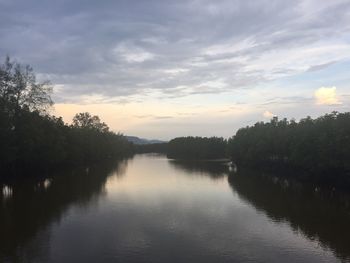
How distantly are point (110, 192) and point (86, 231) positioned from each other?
24.6 metres

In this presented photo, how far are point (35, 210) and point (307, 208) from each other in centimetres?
2739

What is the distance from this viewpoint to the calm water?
92.8 feet

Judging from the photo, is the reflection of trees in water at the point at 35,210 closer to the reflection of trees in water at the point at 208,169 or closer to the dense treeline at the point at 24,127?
the dense treeline at the point at 24,127

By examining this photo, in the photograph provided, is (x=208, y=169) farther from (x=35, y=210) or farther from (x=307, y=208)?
(x=35, y=210)

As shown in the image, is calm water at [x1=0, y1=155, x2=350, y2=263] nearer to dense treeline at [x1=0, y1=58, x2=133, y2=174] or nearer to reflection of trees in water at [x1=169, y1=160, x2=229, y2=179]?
dense treeline at [x1=0, y1=58, x2=133, y2=174]

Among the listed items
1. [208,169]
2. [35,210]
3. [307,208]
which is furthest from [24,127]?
[208,169]

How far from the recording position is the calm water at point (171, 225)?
2828cm

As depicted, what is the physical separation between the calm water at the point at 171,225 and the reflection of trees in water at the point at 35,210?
0.08 m

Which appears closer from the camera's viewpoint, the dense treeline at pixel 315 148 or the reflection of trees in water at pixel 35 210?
the reflection of trees in water at pixel 35 210

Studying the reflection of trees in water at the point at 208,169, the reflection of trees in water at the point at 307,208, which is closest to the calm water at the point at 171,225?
the reflection of trees in water at the point at 307,208

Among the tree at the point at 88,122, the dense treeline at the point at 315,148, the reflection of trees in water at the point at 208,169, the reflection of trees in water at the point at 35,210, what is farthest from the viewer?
the tree at the point at 88,122

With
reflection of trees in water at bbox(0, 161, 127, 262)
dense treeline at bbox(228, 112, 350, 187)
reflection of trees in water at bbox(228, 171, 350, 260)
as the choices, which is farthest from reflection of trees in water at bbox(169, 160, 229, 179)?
reflection of trees in water at bbox(0, 161, 127, 262)

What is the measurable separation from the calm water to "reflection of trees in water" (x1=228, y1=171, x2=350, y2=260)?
8 cm

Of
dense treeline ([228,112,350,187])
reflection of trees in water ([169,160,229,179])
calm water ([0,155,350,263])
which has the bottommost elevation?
calm water ([0,155,350,263])
